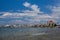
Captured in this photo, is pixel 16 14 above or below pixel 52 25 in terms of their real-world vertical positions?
above

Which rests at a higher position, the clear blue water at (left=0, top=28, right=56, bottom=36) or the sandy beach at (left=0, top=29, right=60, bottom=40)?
the clear blue water at (left=0, top=28, right=56, bottom=36)

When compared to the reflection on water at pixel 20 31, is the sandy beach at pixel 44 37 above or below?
below

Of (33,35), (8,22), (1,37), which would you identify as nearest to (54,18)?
(33,35)

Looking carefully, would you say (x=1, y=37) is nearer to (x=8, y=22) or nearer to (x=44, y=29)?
(x=8, y=22)

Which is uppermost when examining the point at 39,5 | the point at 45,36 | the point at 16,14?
the point at 39,5

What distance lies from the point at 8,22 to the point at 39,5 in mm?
853

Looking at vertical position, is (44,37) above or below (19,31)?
below

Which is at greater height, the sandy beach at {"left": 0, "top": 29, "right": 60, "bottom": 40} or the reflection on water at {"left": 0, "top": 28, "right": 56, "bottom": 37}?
the reflection on water at {"left": 0, "top": 28, "right": 56, "bottom": 37}

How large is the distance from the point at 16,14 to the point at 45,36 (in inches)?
34.5

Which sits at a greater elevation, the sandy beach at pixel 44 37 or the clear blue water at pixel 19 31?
the clear blue water at pixel 19 31

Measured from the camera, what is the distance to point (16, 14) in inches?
127

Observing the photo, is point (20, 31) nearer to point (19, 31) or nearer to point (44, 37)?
point (19, 31)

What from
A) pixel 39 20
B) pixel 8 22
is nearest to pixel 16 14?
pixel 8 22

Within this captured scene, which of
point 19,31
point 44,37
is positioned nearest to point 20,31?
point 19,31
